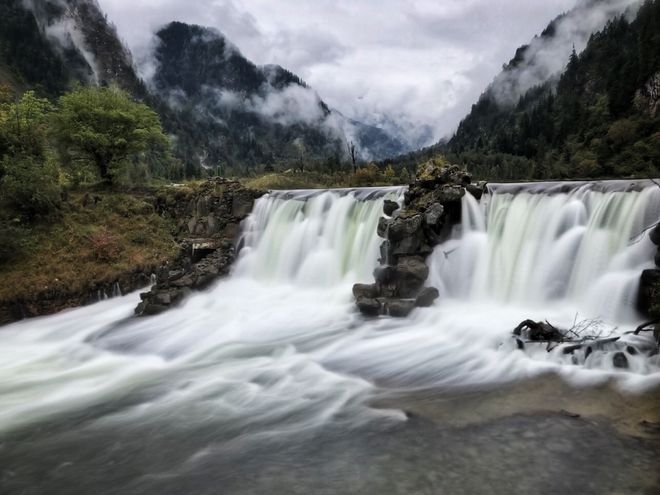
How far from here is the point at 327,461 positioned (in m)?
7.37

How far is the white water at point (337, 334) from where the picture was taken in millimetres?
9969

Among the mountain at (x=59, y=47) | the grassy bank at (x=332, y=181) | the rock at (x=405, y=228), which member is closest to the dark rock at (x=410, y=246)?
the rock at (x=405, y=228)

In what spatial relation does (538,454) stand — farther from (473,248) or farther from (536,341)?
(473,248)

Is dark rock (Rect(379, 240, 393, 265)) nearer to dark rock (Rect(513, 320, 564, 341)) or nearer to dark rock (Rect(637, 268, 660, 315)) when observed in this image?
dark rock (Rect(513, 320, 564, 341))

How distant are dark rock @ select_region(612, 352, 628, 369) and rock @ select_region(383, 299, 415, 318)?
6384 mm

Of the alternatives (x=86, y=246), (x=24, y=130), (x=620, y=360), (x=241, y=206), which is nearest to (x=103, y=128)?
(x=24, y=130)

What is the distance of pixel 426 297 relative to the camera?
15398mm

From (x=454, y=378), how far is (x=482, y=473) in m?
3.87

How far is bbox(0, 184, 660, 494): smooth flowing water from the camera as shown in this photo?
7.04 meters

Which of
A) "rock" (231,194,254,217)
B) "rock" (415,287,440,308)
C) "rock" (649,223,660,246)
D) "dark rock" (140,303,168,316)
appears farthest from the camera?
"rock" (231,194,254,217)

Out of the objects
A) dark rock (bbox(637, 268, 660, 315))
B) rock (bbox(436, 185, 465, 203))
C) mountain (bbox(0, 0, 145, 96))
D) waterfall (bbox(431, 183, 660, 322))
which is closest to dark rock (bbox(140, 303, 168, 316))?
waterfall (bbox(431, 183, 660, 322))

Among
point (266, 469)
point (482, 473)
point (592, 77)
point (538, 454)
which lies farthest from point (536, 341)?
point (592, 77)

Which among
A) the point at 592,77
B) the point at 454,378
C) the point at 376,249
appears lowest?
the point at 454,378

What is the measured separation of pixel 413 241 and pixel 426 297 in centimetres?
225
